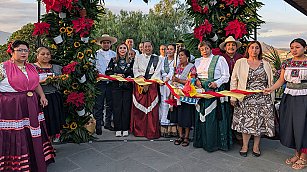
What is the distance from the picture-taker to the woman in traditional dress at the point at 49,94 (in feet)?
12.9

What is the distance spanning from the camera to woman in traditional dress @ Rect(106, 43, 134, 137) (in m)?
5.26

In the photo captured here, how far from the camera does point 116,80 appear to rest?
526 cm

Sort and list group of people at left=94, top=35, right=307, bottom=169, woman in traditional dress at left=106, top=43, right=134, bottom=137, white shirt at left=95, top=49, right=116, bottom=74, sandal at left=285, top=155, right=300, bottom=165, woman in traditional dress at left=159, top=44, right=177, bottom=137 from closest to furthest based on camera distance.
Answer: group of people at left=94, top=35, right=307, bottom=169 < sandal at left=285, top=155, right=300, bottom=165 < woman in traditional dress at left=159, top=44, right=177, bottom=137 < woman in traditional dress at left=106, top=43, right=134, bottom=137 < white shirt at left=95, top=49, right=116, bottom=74

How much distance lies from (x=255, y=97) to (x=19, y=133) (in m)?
3.15

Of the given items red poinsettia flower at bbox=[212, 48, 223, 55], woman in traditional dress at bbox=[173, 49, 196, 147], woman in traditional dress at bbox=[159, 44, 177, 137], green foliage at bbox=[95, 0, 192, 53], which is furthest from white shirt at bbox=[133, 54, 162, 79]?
green foliage at bbox=[95, 0, 192, 53]

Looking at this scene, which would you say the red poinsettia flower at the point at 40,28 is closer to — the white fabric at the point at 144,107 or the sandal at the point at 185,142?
the white fabric at the point at 144,107

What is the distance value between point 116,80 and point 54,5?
1738mm

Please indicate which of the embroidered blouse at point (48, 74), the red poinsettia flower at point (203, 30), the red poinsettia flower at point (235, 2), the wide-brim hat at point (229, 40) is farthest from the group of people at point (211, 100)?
the embroidered blouse at point (48, 74)

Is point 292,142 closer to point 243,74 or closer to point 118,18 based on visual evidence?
point 243,74

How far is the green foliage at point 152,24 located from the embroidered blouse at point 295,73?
12.4 meters

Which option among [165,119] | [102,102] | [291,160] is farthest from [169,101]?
[291,160]

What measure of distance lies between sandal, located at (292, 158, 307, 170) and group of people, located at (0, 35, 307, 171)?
0.04 feet

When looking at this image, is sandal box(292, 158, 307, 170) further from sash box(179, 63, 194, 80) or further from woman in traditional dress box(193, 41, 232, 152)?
sash box(179, 63, 194, 80)

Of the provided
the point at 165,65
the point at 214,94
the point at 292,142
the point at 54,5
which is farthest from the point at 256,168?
the point at 54,5
